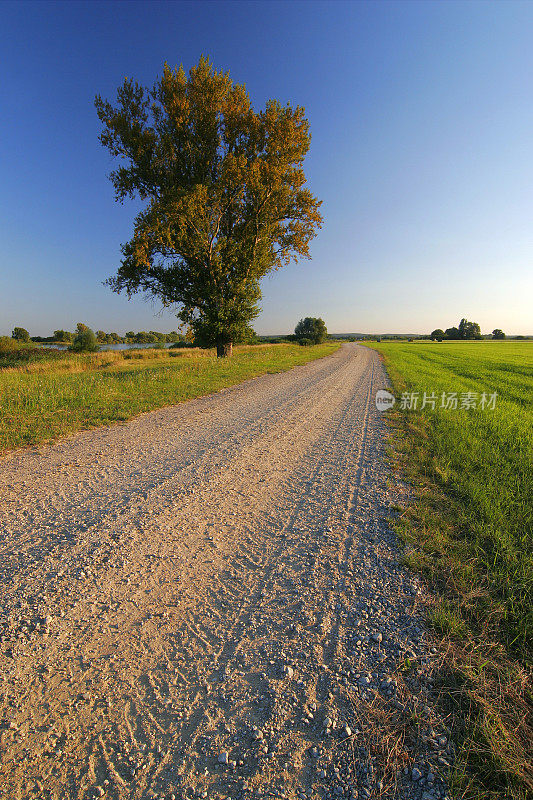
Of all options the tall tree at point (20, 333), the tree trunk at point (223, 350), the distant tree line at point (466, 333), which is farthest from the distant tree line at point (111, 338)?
the distant tree line at point (466, 333)

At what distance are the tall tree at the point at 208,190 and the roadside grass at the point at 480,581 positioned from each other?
613 inches

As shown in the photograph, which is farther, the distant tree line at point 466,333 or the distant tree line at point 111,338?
the distant tree line at point 466,333

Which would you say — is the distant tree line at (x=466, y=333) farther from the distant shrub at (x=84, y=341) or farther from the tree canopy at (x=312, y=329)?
the distant shrub at (x=84, y=341)

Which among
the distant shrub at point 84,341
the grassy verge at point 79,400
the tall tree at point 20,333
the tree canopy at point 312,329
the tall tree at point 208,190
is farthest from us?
the tree canopy at point 312,329

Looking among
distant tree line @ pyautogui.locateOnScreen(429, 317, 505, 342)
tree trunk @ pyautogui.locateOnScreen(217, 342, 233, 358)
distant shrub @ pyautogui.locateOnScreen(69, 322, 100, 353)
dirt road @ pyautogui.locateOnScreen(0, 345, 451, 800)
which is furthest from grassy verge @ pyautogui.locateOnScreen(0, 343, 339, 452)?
distant tree line @ pyautogui.locateOnScreen(429, 317, 505, 342)

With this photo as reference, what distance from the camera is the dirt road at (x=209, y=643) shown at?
1.49m

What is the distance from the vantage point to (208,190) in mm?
17703

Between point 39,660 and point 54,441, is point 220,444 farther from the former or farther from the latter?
point 39,660

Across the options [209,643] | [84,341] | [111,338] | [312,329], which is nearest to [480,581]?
[209,643]

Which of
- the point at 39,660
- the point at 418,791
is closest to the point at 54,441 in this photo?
the point at 39,660

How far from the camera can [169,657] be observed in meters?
2.03

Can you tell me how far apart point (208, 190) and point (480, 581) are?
20605mm

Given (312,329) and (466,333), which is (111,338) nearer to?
(312,329)

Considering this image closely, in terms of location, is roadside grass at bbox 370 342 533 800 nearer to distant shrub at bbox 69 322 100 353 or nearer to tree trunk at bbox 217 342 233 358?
tree trunk at bbox 217 342 233 358
